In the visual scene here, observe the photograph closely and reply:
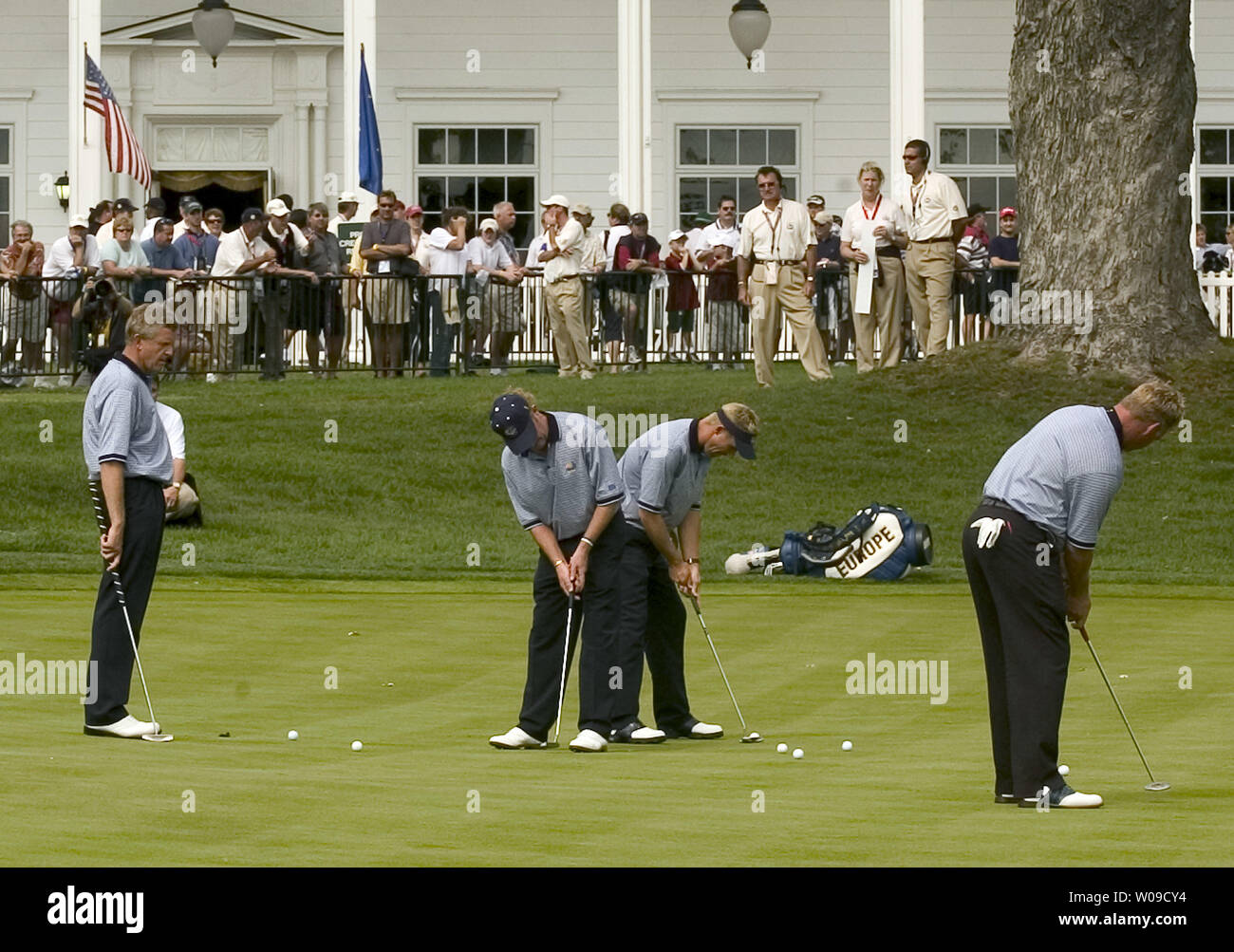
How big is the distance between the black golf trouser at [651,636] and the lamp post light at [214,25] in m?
22.8

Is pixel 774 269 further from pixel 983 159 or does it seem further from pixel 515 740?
pixel 515 740

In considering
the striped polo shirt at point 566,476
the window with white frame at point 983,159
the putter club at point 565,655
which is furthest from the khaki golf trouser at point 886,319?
Result: the striped polo shirt at point 566,476

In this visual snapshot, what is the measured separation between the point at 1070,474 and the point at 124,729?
15.2ft

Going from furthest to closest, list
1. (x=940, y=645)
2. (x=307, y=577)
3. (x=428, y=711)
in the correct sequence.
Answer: (x=307, y=577)
(x=940, y=645)
(x=428, y=711)

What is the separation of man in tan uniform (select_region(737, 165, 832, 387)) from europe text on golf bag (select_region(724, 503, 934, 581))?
249 inches

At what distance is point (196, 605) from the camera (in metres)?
17.4

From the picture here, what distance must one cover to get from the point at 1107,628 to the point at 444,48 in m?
22.4

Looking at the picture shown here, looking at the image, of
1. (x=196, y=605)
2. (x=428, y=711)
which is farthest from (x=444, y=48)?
(x=428, y=711)

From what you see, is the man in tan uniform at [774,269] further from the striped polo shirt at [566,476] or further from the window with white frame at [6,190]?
the window with white frame at [6,190]

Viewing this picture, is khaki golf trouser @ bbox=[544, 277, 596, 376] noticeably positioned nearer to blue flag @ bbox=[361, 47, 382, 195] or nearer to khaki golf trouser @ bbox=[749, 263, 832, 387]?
khaki golf trouser @ bbox=[749, 263, 832, 387]

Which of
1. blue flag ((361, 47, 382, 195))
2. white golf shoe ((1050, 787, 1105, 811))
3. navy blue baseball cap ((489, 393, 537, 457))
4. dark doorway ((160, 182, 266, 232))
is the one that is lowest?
white golf shoe ((1050, 787, 1105, 811))

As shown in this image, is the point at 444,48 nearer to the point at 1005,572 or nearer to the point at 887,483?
the point at 887,483

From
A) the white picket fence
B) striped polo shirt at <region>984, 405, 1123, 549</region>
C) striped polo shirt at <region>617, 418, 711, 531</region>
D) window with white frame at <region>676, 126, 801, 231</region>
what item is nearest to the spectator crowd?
the white picket fence

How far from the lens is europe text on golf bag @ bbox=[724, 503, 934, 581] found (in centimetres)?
1953
